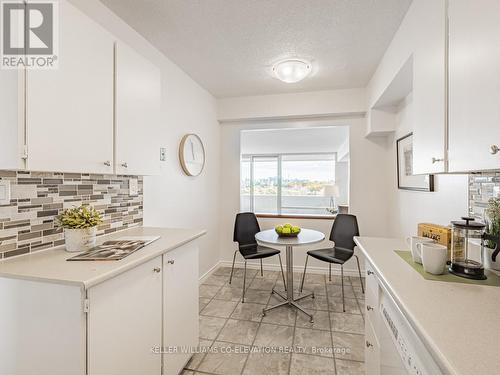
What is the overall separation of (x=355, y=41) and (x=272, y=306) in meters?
2.58

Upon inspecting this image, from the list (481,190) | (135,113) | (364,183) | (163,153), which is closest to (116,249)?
(135,113)

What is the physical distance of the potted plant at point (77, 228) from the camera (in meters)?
1.35

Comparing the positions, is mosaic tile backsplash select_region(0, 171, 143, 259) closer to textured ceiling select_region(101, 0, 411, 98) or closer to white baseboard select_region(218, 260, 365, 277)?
textured ceiling select_region(101, 0, 411, 98)

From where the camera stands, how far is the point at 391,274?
1.09 m

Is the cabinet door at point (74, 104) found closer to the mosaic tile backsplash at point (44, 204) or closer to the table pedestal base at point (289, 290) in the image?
the mosaic tile backsplash at point (44, 204)

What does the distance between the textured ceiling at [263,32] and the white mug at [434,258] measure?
1.60m

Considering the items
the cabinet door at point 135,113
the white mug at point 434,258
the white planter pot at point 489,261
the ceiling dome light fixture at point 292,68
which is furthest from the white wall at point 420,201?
the cabinet door at point 135,113

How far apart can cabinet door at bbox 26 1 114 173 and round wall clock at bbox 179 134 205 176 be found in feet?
4.04

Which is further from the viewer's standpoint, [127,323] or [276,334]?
[276,334]

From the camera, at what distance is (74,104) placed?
3.95 feet

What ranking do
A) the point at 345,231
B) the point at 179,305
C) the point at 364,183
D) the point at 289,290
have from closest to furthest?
the point at 179,305 < the point at 289,290 < the point at 345,231 < the point at 364,183

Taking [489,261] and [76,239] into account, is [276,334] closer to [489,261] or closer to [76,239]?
[489,261]

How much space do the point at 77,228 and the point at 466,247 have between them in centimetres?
191

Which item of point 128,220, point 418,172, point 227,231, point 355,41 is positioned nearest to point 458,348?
point 418,172
